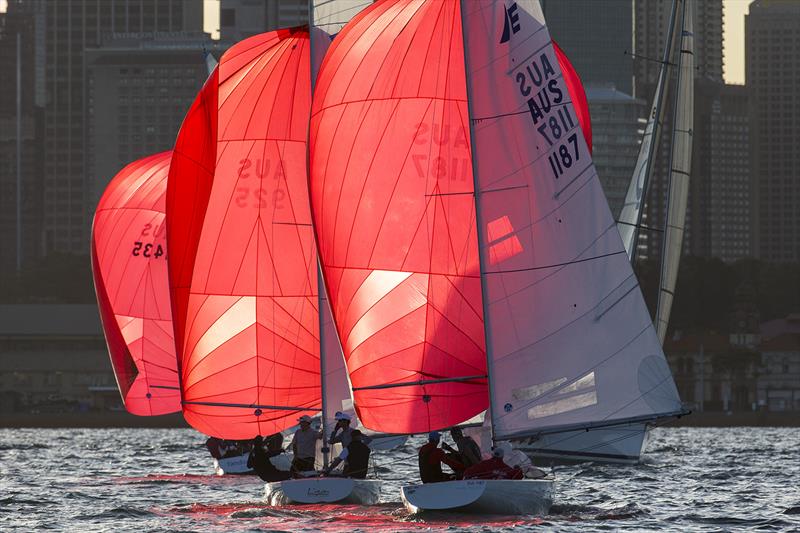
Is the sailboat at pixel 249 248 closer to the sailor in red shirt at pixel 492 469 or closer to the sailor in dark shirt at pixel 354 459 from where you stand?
the sailor in dark shirt at pixel 354 459

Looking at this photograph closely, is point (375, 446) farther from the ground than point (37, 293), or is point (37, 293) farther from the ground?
point (37, 293)

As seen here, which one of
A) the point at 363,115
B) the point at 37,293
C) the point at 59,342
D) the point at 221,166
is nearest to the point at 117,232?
the point at 221,166

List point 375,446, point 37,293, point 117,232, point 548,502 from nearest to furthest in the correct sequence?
point 548,502
point 375,446
point 117,232
point 37,293

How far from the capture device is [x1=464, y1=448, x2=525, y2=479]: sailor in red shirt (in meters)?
26.1

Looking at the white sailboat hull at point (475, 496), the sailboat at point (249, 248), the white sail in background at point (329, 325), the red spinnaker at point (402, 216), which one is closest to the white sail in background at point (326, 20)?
the white sail in background at point (329, 325)

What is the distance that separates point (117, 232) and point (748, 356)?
104 metres

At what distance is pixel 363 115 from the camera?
28.5 meters

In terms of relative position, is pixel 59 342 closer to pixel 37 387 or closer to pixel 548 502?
pixel 37 387

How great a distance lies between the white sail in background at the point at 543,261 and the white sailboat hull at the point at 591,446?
33.5ft

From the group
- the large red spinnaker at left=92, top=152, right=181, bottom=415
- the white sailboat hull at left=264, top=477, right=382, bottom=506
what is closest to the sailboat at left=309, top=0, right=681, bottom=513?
the white sailboat hull at left=264, top=477, right=382, bottom=506

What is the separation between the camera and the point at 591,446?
132 ft

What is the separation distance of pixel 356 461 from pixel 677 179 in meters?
18.9

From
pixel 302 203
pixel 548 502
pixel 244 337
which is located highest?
pixel 302 203

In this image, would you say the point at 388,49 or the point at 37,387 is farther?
the point at 37,387
